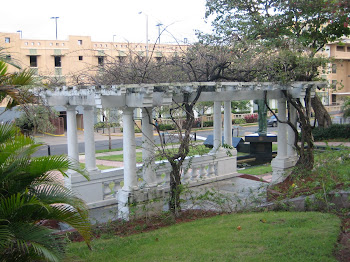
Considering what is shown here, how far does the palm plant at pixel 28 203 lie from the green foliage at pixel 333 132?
21.5m

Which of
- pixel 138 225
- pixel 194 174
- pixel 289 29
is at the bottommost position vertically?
pixel 138 225

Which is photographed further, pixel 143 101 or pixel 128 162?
pixel 128 162

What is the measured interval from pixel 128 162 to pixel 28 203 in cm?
364

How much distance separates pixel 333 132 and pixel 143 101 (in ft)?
64.8

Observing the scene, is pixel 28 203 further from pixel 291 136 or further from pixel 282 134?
pixel 291 136

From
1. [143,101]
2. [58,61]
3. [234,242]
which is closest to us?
[234,242]

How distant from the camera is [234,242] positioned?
592 cm

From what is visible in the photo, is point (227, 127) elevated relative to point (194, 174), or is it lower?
elevated

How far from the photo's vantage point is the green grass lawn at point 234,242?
211 inches

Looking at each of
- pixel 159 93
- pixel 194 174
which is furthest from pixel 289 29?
pixel 159 93

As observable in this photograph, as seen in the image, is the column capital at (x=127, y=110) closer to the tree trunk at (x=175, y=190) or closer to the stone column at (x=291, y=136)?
the tree trunk at (x=175, y=190)

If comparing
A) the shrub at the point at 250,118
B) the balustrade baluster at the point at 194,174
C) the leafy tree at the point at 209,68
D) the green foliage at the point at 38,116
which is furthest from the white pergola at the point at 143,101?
the shrub at the point at 250,118

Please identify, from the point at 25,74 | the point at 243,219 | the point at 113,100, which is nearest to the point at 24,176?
the point at 25,74

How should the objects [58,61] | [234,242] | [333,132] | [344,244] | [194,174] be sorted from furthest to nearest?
[58,61] → [333,132] → [194,174] → [234,242] → [344,244]
